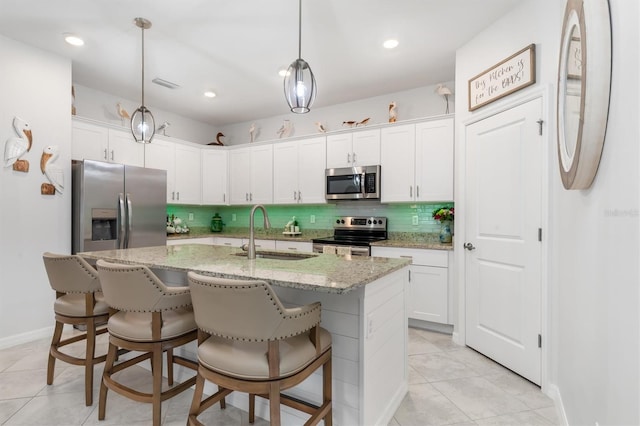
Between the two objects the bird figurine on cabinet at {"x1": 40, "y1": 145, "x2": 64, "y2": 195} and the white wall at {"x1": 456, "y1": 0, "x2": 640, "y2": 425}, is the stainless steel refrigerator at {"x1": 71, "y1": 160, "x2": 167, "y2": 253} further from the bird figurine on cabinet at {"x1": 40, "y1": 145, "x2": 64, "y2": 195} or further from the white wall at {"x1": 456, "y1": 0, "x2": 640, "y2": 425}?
the white wall at {"x1": 456, "y1": 0, "x2": 640, "y2": 425}

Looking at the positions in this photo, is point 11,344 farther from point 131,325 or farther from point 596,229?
point 596,229

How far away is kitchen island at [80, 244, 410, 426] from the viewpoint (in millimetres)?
1588

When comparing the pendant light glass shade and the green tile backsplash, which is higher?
the pendant light glass shade

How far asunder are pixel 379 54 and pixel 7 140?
3.60 meters

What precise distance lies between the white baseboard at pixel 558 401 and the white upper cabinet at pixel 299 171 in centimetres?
304

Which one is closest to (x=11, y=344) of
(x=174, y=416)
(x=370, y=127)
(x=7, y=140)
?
(x=7, y=140)

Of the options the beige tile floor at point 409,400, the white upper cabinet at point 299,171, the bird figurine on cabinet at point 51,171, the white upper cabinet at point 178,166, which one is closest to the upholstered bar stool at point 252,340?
the beige tile floor at point 409,400

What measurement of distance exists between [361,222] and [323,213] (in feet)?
2.19

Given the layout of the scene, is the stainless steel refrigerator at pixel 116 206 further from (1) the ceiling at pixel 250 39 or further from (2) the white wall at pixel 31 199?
(1) the ceiling at pixel 250 39

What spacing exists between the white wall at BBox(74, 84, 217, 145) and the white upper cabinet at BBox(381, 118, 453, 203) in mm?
3322

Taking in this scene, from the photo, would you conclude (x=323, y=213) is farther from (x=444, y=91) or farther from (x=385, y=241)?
(x=444, y=91)

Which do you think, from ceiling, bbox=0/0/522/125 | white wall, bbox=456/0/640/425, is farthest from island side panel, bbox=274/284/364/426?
ceiling, bbox=0/0/522/125

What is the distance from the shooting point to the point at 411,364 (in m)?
2.67

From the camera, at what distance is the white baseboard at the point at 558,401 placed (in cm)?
186
